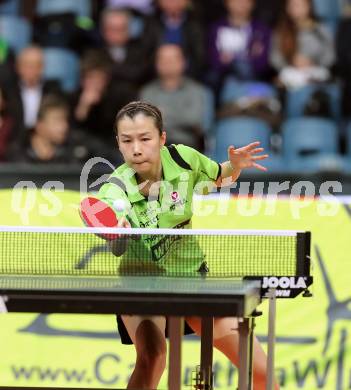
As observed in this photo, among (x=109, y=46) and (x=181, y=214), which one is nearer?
(x=181, y=214)

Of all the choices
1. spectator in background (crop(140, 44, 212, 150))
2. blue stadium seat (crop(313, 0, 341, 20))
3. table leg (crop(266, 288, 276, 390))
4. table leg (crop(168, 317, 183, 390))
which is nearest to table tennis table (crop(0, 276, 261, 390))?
table leg (crop(168, 317, 183, 390))

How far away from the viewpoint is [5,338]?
7.57m

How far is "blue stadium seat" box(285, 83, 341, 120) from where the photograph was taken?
10922 mm

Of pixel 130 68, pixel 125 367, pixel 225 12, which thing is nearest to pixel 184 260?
pixel 125 367

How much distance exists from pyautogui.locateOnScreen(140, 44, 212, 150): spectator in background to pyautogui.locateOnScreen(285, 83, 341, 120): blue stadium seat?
0.94m

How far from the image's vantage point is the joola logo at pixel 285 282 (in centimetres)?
493

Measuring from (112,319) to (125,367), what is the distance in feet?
1.18

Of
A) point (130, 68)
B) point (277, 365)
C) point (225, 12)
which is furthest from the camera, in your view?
point (225, 12)

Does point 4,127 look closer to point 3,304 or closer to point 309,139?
point 309,139

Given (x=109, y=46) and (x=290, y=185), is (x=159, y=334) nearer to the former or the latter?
(x=290, y=185)

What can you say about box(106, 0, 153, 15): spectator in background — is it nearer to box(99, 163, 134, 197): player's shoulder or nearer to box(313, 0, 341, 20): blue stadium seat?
box(313, 0, 341, 20): blue stadium seat

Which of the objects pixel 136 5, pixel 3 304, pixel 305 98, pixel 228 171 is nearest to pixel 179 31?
pixel 136 5

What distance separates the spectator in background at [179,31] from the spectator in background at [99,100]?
0.75 meters

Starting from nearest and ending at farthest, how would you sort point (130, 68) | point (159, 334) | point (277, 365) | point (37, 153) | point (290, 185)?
1. point (159, 334)
2. point (277, 365)
3. point (290, 185)
4. point (37, 153)
5. point (130, 68)
